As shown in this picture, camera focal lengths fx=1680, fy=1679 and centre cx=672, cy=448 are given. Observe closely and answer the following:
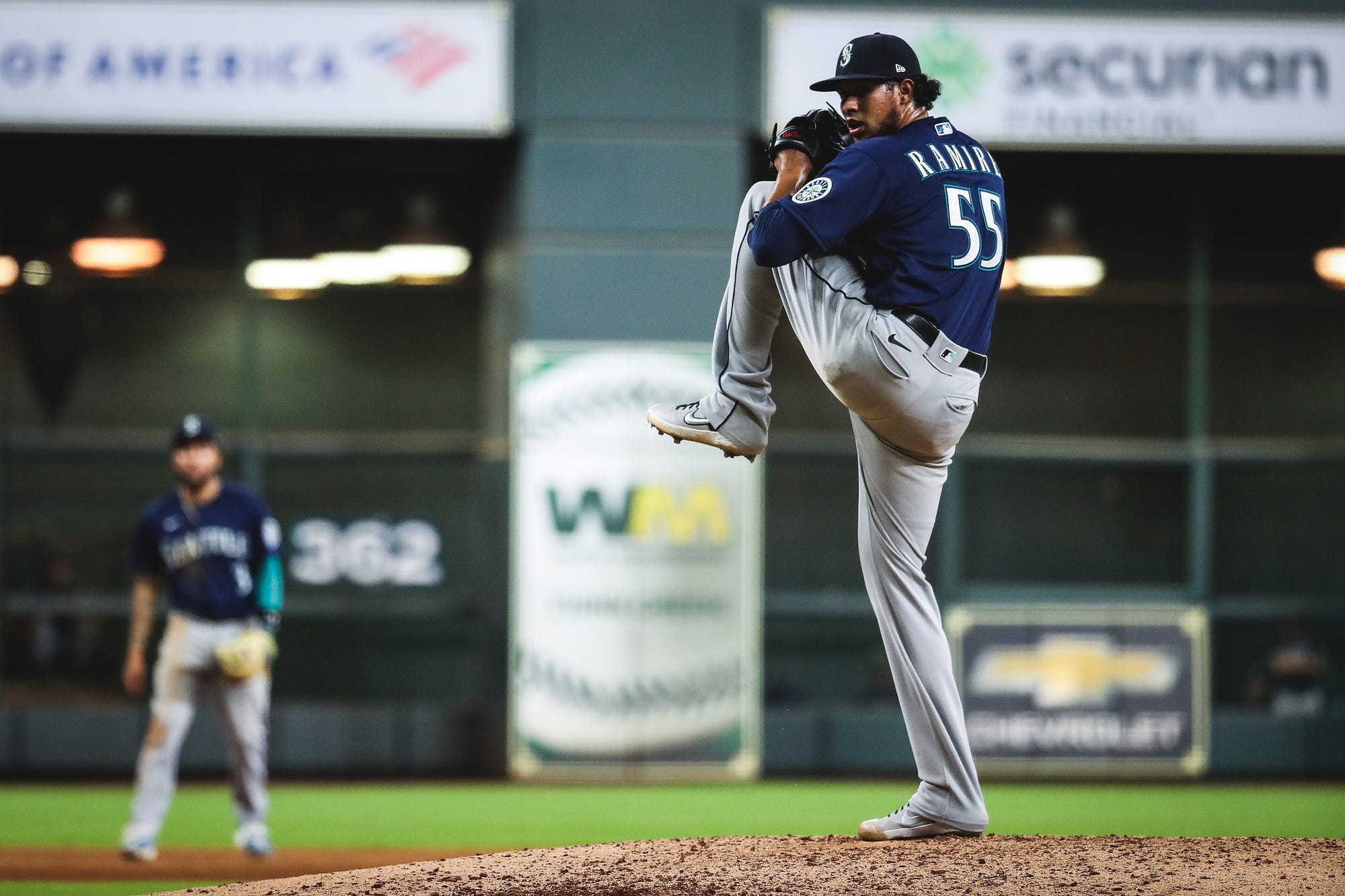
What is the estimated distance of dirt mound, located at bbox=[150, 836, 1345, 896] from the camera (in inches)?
184

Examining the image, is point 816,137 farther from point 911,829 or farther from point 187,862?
point 187,862

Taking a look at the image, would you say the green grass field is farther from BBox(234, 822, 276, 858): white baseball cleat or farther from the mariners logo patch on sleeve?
the mariners logo patch on sleeve

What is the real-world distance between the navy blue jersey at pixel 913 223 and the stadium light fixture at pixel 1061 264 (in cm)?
876

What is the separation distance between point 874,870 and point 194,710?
5.18 meters

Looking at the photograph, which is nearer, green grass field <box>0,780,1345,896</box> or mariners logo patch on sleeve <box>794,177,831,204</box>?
mariners logo patch on sleeve <box>794,177,831,204</box>

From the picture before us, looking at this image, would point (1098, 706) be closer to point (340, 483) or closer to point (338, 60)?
point (340, 483)

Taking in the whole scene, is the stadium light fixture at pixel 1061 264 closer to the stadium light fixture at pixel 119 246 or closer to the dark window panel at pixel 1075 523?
the dark window panel at pixel 1075 523

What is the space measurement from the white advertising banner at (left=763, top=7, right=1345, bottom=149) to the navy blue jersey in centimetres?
804

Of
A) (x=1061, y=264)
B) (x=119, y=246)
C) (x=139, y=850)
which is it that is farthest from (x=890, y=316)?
(x=119, y=246)

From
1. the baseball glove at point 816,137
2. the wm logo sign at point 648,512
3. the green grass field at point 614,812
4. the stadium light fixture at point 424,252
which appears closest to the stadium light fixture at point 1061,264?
the wm logo sign at point 648,512

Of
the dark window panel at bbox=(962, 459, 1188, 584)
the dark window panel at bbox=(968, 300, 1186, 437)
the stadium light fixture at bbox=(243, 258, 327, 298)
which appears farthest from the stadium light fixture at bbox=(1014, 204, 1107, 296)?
the stadium light fixture at bbox=(243, 258, 327, 298)

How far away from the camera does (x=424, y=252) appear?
534 inches

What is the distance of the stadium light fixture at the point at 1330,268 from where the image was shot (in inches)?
545

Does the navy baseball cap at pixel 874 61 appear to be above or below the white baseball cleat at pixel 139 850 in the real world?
above
